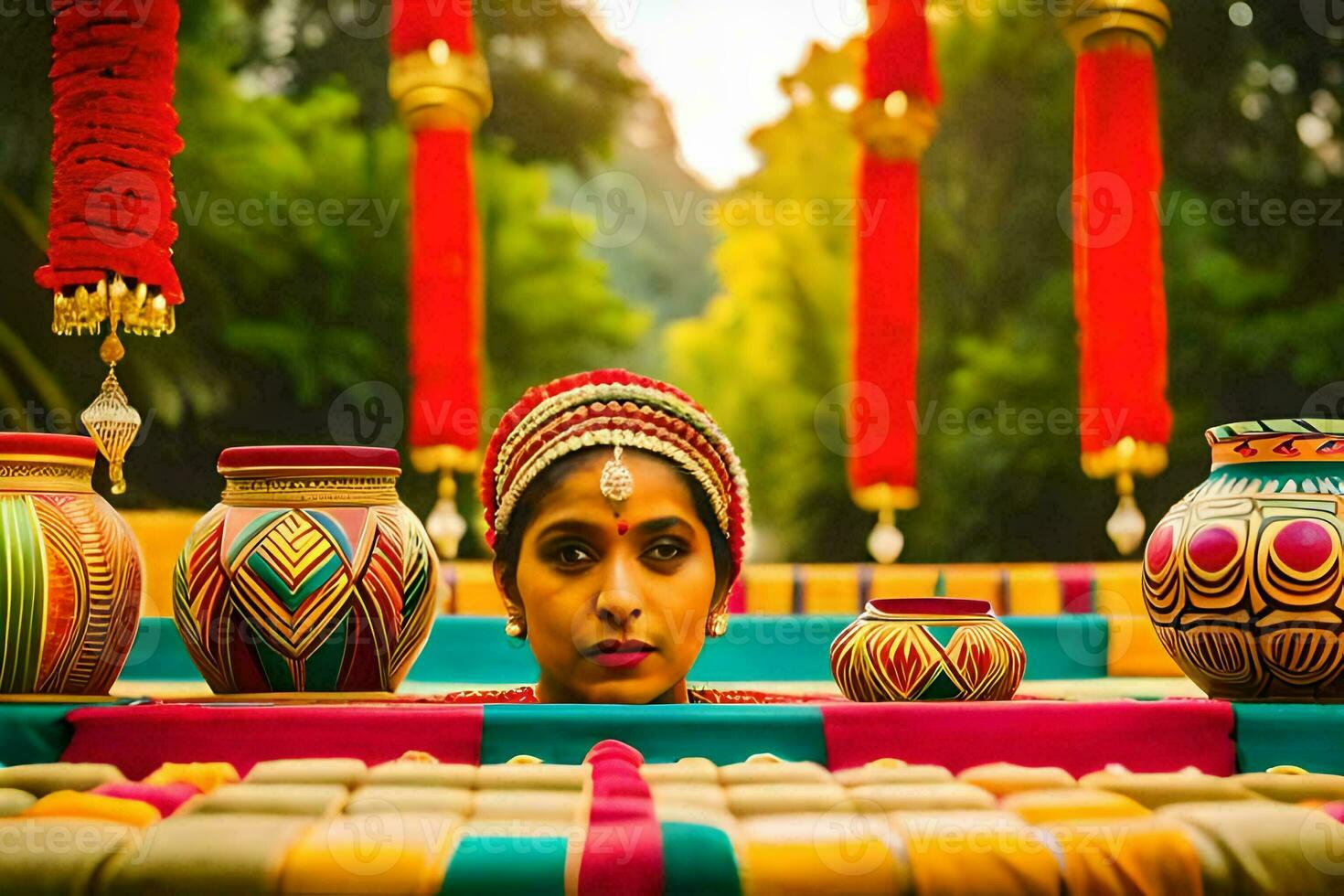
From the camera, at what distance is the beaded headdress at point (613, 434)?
5.56 feet

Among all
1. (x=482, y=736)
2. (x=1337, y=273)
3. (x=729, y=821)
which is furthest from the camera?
(x=1337, y=273)

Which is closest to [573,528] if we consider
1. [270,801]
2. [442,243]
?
[270,801]

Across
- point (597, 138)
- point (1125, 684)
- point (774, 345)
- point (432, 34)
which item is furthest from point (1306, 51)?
point (1125, 684)

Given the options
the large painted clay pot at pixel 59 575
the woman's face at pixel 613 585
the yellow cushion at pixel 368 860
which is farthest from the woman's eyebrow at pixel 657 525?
the yellow cushion at pixel 368 860

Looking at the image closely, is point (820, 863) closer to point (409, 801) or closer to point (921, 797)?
point (921, 797)

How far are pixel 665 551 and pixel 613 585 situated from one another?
105 mm

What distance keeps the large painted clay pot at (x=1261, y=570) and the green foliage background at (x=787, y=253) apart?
5.58 metres

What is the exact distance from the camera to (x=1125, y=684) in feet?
7.98

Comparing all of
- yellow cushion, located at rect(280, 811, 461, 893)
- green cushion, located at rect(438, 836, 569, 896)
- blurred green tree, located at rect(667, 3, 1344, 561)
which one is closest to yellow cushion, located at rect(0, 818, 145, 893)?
yellow cushion, located at rect(280, 811, 461, 893)

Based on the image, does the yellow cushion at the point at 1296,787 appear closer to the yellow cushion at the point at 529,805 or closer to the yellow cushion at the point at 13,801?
the yellow cushion at the point at 529,805

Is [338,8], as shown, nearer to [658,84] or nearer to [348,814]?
[658,84]

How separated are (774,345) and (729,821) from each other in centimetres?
647

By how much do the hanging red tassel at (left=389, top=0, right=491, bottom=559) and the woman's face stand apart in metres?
3.03

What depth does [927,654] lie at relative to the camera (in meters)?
1.51
